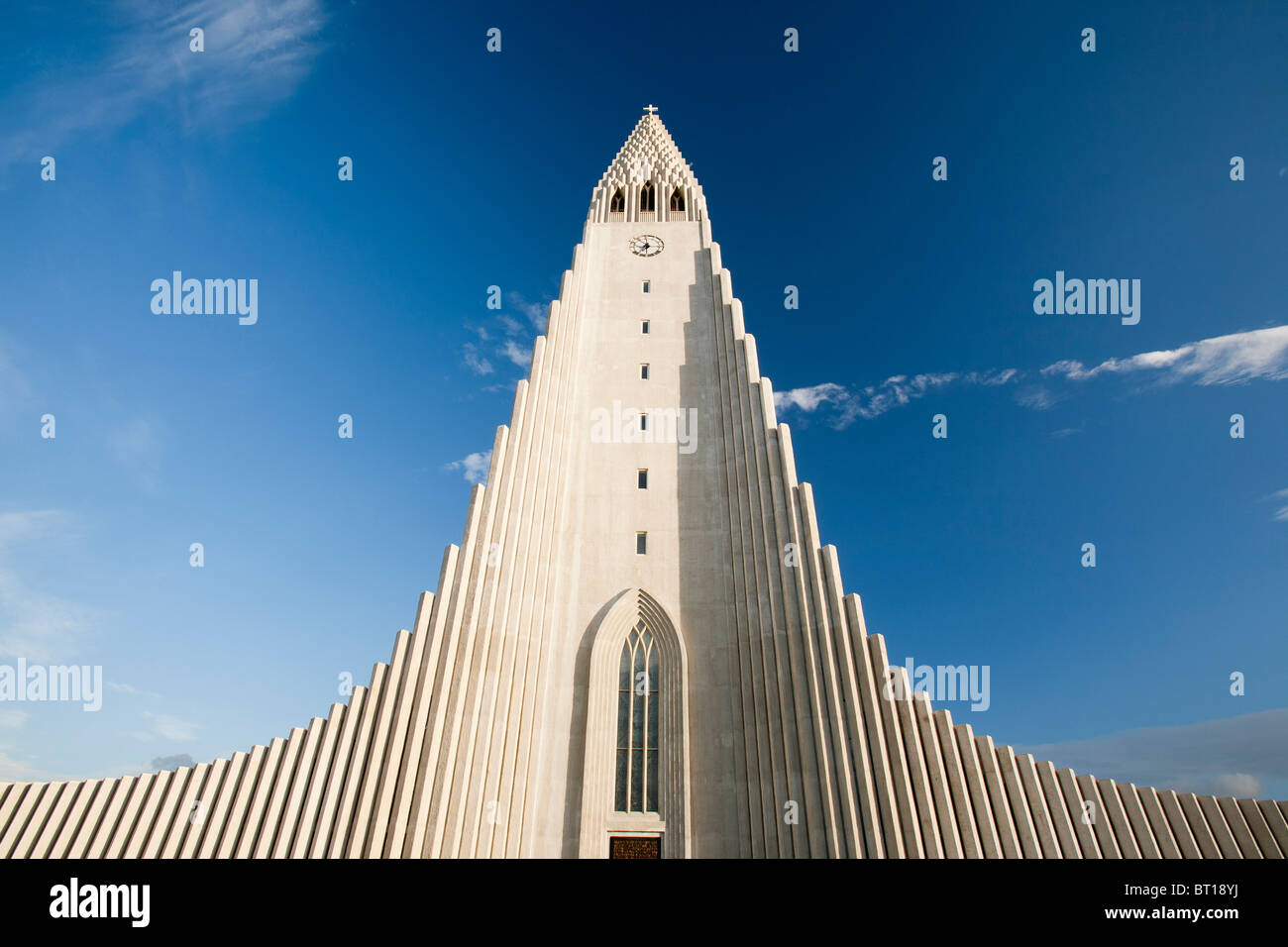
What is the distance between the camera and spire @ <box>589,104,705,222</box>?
106 feet

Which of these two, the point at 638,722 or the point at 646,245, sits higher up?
the point at 646,245

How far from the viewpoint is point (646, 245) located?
30281 millimetres

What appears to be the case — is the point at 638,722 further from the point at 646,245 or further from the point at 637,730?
the point at 646,245

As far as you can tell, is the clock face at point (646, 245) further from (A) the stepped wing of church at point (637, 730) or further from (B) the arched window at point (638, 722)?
(B) the arched window at point (638, 722)

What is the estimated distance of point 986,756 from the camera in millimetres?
14680

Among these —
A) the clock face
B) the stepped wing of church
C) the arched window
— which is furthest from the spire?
the arched window

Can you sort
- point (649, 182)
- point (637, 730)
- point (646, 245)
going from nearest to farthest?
point (637, 730) < point (646, 245) < point (649, 182)

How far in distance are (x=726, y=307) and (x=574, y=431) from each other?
7.94 m

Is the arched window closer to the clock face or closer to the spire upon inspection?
the clock face

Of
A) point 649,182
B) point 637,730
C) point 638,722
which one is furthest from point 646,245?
point 637,730

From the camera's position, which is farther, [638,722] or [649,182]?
[649,182]

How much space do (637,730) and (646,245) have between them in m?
21.8

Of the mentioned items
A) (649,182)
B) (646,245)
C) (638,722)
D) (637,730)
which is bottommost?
(637,730)

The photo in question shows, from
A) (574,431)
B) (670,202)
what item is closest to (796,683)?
(574,431)
